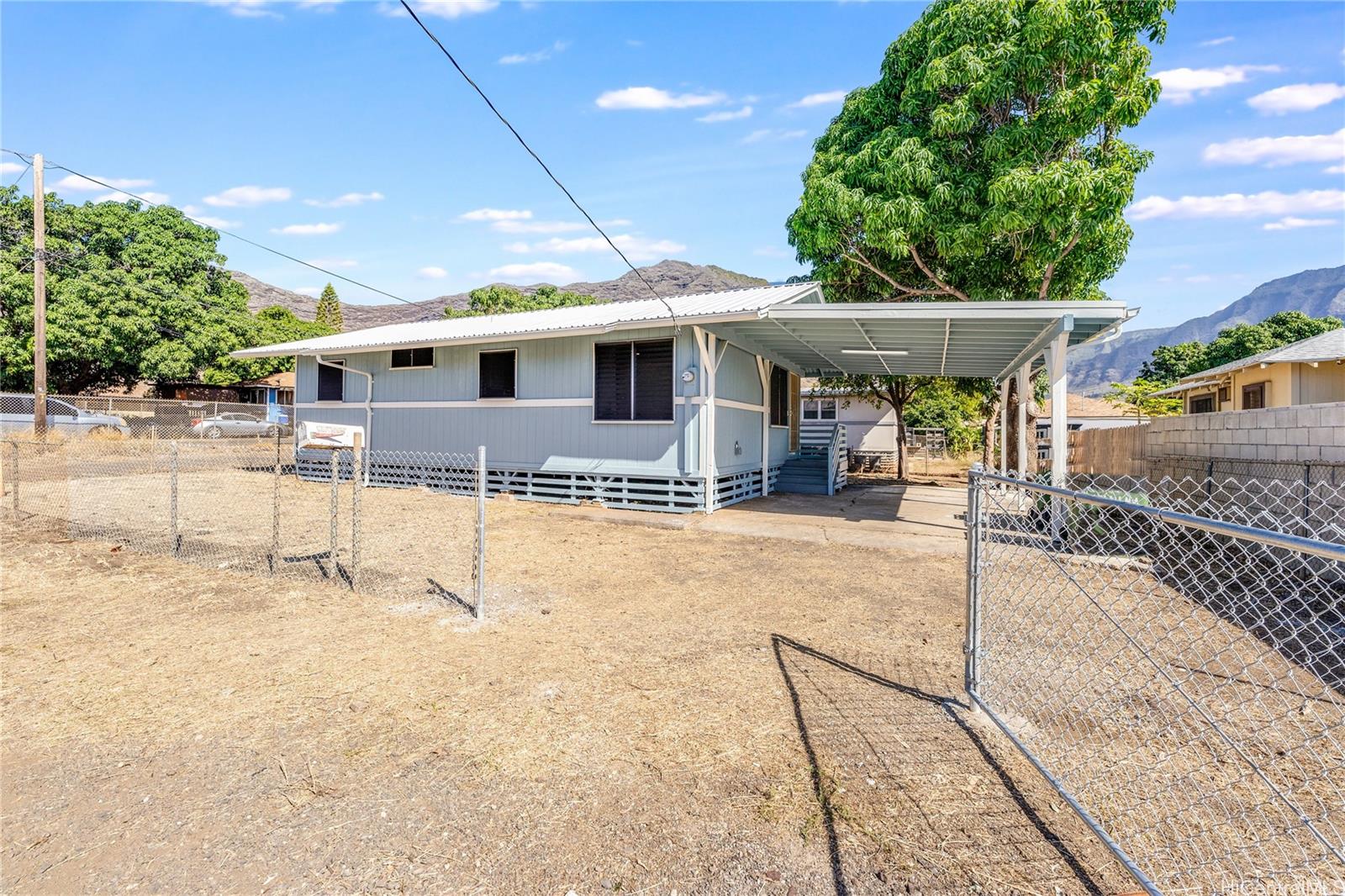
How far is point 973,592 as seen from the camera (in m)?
3.14

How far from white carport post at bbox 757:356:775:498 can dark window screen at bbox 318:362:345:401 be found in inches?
368

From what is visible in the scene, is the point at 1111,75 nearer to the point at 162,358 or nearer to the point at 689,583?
the point at 689,583

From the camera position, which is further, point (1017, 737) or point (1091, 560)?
point (1091, 560)

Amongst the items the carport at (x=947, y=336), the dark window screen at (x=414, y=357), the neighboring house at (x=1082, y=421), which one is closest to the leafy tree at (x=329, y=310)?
the dark window screen at (x=414, y=357)

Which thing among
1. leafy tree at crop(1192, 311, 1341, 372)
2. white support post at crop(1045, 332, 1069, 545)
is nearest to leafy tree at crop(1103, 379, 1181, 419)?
leafy tree at crop(1192, 311, 1341, 372)

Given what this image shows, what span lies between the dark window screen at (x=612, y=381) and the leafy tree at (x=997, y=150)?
5.23m

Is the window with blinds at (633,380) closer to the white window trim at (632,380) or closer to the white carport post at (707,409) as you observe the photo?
the white window trim at (632,380)

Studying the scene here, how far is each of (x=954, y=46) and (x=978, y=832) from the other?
1344 centimetres

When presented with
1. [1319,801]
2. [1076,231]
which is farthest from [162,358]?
[1319,801]

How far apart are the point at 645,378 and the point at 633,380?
0.73 feet

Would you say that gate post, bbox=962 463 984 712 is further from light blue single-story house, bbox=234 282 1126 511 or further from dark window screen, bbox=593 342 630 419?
dark window screen, bbox=593 342 630 419

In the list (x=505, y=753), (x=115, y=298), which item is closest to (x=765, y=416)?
(x=505, y=753)

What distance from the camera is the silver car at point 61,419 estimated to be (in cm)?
1688

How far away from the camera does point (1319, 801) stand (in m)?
2.17
